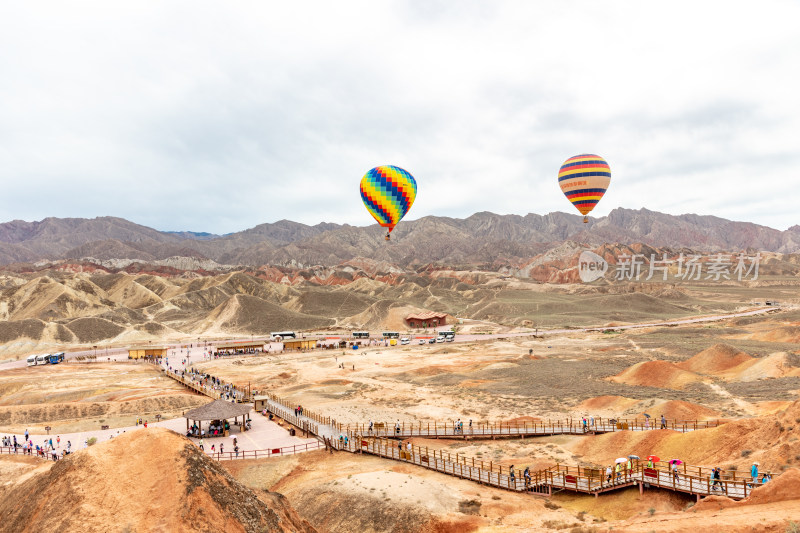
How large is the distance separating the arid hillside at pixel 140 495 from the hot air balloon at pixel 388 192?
161ft

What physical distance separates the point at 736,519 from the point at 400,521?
12291 mm

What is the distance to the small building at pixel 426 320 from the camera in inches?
4761

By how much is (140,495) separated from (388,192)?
53.7m

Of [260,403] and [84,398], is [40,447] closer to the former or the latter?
[260,403]

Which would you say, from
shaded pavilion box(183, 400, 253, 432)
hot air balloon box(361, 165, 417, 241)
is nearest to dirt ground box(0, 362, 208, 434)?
shaded pavilion box(183, 400, 253, 432)

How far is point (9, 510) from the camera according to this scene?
658 inches

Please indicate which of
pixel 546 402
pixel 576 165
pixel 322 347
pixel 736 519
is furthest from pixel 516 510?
pixel 322 347

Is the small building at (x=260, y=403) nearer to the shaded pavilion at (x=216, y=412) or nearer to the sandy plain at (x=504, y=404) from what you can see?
the sandy plain at (x=504, y=404)

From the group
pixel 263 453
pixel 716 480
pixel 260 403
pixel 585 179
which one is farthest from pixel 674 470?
pixel 585 179

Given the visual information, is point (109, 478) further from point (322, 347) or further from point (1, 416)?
point (322, 347)

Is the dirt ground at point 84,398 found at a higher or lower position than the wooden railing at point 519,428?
lower

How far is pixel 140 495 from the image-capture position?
15.3 meters

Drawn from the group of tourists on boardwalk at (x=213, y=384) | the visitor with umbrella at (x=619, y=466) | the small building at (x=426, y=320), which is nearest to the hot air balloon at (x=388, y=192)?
the group of tourists on boardwalk at (x=213, y=384)

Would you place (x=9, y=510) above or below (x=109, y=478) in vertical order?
below
